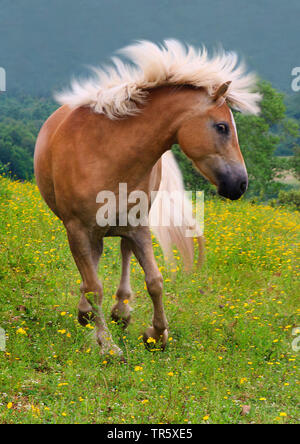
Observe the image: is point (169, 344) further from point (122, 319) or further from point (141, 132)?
point (141, 132)

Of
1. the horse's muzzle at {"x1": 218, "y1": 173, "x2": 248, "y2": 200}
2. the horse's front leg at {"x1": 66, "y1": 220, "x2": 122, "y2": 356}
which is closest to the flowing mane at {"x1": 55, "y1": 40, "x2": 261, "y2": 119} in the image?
the horse's muzzle at {"x1": 218, "y1": 173, "x2": 248, "y2": 200}

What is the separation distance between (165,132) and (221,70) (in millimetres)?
671

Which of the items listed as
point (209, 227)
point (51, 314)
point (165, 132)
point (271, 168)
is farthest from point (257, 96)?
point (271, 168)

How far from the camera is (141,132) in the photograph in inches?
158

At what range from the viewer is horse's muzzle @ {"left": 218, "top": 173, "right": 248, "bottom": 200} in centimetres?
382

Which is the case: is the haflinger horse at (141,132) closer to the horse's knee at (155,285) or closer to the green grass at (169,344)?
the horse's knee at (155,285)

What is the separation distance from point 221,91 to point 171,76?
0.45 m

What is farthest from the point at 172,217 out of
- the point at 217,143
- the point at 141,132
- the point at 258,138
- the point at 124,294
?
the point at 258,138

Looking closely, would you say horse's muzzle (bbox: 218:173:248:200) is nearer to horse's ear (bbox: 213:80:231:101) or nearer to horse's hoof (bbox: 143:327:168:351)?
horse's ear (bbox: 213:80:231:101)

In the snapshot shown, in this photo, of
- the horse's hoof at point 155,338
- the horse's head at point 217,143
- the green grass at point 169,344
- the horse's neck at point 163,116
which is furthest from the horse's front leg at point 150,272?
the horse's head at point 217,143

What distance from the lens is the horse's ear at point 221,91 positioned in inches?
148

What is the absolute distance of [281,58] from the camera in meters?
160
